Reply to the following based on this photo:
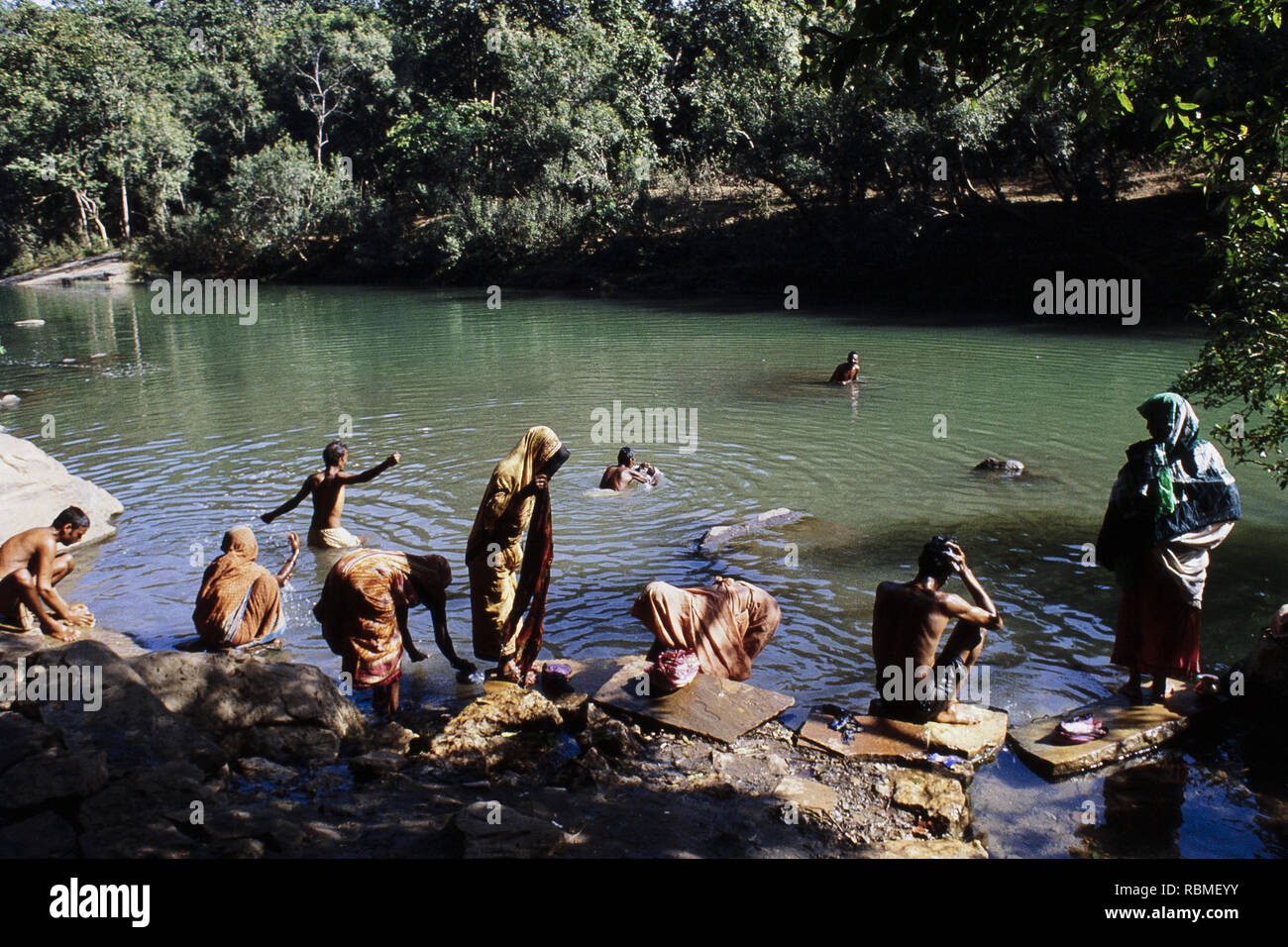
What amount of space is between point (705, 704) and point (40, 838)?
11.6ft

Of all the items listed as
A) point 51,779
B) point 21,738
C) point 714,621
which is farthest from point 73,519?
point 714,621

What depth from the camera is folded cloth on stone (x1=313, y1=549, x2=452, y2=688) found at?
627cm

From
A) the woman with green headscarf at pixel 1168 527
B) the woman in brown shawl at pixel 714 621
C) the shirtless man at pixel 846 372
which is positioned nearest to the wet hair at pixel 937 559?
the woman with green headscarf at pixel 1168 527

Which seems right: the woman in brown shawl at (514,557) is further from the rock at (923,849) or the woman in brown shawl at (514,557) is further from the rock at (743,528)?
the rock at (743,528)

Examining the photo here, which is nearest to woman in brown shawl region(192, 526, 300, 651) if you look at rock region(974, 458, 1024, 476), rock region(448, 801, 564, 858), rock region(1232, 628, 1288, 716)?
rock region(448, 801, 564, 858)

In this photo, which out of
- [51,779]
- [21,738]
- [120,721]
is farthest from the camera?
[120,721]

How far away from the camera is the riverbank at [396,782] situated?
13.9 ft

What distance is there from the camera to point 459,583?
9148 mm

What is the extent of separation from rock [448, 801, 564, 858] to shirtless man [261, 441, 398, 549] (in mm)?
5691

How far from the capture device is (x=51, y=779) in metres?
4.37

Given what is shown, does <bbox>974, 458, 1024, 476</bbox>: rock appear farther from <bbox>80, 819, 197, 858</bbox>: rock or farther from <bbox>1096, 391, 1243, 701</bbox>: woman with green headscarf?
<bbox>80, 819, 197, 858</bbox>: rock

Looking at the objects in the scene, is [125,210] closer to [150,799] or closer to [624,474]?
[624,474]

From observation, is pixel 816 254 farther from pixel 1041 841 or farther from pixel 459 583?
pixel 1041 841
